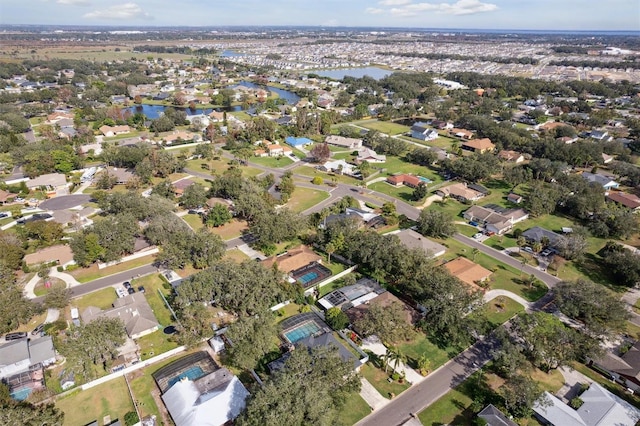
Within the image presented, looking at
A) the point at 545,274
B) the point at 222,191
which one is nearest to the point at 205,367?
the point at 222,191

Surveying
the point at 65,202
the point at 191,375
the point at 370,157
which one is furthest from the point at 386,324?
the point at 65,202

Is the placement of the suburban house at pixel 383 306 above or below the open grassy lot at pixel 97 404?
above

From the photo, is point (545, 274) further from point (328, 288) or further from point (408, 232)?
point (328, 288)

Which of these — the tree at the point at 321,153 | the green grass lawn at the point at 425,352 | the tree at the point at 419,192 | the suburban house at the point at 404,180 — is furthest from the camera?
the tree at the point at 321,153

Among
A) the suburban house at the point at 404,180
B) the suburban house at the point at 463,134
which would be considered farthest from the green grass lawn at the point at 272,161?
the suburban house at the point at 463,134

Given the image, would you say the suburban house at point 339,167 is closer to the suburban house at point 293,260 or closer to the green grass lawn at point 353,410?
the suburban house at point 293,260

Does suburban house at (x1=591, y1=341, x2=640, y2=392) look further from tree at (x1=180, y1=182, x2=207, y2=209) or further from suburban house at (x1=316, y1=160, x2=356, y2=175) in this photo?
tree at (x1=180, y1=182, x2=207, y2=209)
